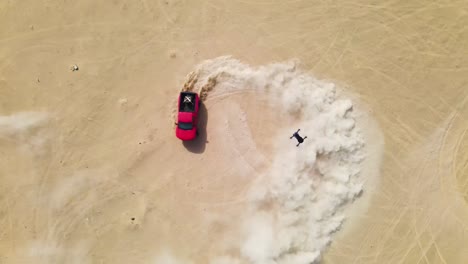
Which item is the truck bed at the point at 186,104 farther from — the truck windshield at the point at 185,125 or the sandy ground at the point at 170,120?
the sandy ground at the point at 170,120

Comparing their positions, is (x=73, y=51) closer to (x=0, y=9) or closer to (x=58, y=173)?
(x=0, y=9)

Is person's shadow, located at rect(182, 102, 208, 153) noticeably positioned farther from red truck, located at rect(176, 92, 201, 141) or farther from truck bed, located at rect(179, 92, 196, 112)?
truck bed, located at rect(179, 92, 196, 112)

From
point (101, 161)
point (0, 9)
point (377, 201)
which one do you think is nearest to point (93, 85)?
point (101, 161)

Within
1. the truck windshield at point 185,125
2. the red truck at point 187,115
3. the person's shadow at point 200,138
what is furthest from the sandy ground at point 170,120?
the truck windshield at point 185,125

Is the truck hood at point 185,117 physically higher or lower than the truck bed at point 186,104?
lower

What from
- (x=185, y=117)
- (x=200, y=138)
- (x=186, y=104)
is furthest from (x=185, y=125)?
(x=200, y=138)

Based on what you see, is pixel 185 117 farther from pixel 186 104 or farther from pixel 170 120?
pixel 170 120
